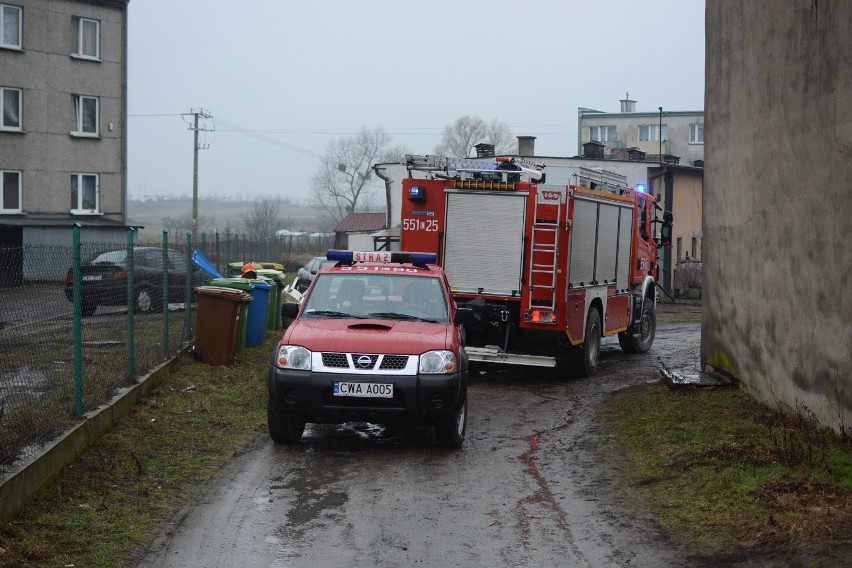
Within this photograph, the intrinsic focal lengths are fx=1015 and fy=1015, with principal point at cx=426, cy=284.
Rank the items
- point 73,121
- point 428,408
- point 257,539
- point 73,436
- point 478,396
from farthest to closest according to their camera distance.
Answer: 1. point 73,121
2. point 478,396
3. point 428,408
4. point 73,436
5. point 257,539

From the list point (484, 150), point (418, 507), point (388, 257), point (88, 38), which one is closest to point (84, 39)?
point (88, 38)

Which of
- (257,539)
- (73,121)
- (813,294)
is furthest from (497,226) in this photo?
(73,121)

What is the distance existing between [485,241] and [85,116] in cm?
2791

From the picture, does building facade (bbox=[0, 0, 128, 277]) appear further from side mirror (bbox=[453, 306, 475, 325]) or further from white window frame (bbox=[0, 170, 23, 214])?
side mirror (bbox=[453, 306, 475, 325])

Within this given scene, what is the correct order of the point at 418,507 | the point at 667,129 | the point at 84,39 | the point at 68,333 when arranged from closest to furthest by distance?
the point at 418,507, the point at 68,333, the point at 84,39, the point at 667,129

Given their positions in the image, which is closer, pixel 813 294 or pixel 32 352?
pixel 32 352

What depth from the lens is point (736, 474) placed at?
7.82 meters

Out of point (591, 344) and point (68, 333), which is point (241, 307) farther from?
point (68, 333)

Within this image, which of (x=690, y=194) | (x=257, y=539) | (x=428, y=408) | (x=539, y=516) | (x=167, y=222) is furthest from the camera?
(x=167, y=222)

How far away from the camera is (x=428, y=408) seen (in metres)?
8.95

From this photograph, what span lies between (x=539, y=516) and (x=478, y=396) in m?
6.00

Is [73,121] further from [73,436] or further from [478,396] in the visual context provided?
[73,436]

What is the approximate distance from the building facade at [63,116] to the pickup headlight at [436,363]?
28.3m

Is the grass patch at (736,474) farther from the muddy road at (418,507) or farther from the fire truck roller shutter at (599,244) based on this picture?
the fire truck roller shutter at (599,244)
